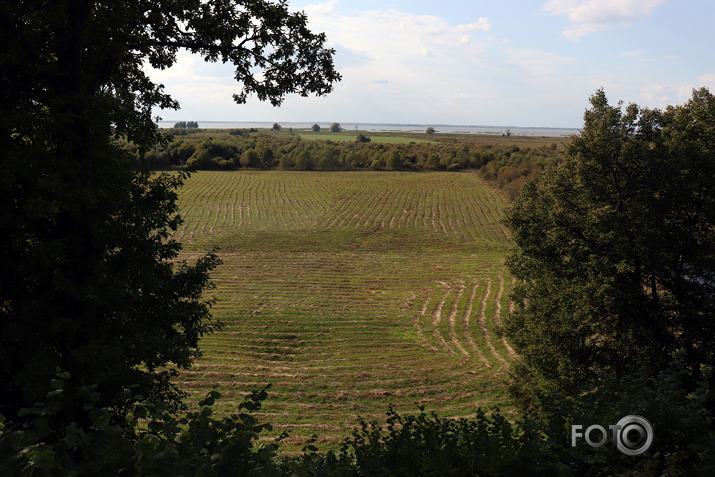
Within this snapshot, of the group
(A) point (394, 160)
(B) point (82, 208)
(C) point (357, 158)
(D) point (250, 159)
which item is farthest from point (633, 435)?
(C) point (357, 158)

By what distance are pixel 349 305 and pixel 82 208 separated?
81.0 ft

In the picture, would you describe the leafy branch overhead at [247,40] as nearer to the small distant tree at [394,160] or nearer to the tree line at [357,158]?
the tree line at [357,158]

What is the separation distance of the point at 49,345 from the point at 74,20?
6.29m

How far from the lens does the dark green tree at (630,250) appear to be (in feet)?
48.7

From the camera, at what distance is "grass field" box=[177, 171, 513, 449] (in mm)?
19969

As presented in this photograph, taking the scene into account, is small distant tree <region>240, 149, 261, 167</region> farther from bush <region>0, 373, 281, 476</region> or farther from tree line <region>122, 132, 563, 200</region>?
bush <region>0, 373, 281, 476</region>

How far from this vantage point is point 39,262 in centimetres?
788

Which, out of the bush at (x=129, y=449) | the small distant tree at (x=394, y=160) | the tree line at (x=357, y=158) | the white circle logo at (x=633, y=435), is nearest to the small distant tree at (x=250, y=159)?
the tree line at (x=357, y=158)

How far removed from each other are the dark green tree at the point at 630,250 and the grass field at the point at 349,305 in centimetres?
509

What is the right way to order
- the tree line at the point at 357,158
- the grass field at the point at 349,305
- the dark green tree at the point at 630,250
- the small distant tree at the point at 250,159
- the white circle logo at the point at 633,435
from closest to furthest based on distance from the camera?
the white circle logo at the point at 633,435
the dark green tree at the point at 630,250
the grass field at the point at 349,305
the tree line at the point at 357,158
the small distant tree at the point at 250,159

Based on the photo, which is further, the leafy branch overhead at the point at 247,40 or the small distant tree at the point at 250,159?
the small distant tree at the point at 250,159

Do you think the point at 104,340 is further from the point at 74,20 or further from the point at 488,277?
the point at 488,277

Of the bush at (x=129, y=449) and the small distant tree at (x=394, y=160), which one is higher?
the small distant tree at (x=394, y=160)

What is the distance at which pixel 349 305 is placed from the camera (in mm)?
31859
